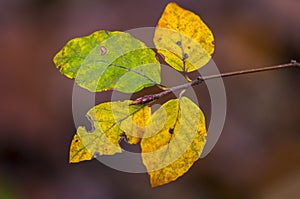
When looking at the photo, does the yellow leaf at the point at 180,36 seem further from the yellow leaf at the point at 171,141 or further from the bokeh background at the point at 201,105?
the bokeh background at the point at 201,105

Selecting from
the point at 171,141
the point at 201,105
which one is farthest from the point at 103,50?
the point at 201,105

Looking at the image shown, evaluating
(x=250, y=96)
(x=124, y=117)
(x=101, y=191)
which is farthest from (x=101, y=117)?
(x=250, y=96)

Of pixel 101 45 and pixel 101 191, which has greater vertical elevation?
pixel 101 45

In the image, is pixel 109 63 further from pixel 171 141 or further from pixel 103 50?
pixel 171 141

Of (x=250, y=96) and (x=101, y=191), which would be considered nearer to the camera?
(x=101, y=191)

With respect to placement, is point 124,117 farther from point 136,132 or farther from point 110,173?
point 110,173

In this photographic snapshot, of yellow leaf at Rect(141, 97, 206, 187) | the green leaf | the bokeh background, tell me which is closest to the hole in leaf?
the green leaf

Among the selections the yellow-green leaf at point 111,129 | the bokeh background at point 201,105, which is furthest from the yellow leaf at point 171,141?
the bokeh background at point 201,105
